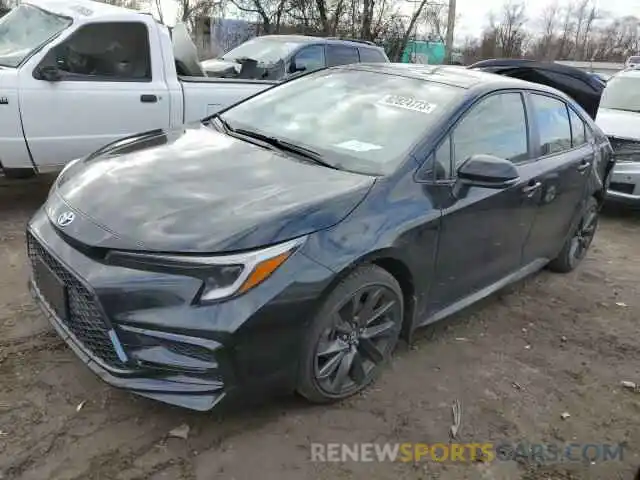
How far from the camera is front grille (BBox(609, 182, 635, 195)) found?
7110mm

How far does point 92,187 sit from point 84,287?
614 millimetres

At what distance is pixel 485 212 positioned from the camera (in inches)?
139

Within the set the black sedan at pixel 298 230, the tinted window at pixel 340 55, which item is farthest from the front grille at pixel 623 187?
the tinted window at pixel 340 55

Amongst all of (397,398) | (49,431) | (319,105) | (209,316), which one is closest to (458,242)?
(397,398)

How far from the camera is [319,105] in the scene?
378cm

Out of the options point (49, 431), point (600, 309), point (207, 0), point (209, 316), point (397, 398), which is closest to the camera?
point (209, 316)

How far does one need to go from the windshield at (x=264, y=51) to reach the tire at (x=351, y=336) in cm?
553

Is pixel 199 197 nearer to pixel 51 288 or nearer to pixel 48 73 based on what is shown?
pixel 51 288

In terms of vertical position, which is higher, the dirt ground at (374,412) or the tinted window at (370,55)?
the tinted window at (370,55)

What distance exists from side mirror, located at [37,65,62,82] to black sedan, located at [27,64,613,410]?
6.67 ft

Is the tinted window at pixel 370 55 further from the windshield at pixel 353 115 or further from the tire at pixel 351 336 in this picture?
the tire at pixel 351 336

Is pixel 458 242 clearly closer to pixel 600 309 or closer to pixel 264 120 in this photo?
pixel 264 120

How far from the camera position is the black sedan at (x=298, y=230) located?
2.46 m

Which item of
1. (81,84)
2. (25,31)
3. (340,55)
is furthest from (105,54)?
(340,55)
